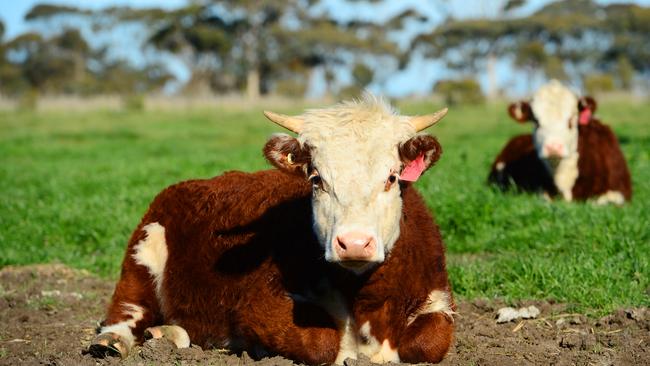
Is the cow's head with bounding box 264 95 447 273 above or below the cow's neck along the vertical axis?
above

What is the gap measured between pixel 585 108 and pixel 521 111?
2.77ft

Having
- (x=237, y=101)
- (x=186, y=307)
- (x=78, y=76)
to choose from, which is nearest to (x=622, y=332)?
(x=186, y=307)

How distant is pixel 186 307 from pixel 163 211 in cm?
85

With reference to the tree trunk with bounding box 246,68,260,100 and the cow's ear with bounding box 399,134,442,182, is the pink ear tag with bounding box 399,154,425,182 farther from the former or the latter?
the tree trunk with bounding box 246,68,260,100

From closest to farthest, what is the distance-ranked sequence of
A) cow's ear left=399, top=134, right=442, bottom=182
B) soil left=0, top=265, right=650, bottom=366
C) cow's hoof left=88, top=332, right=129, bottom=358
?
cow's ear left=399, top=134, right=442, bottom=182, soil left=0, top=265, right=650, bottom=366, cow's hoof left=88, top=332, right=129, bottom=358

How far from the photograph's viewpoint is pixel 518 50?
213 feet

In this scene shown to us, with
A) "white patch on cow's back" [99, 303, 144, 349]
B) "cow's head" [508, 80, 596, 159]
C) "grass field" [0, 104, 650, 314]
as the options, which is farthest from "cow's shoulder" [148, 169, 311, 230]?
"cow's head" [508, 80, 596, 159]

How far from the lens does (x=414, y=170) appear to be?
197 inches

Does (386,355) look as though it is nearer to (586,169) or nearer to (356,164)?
(356,164)

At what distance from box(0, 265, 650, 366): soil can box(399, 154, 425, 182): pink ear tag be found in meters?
1.05

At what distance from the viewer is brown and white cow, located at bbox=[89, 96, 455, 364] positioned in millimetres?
4762

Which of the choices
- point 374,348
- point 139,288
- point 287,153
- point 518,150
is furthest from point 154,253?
point 518,150

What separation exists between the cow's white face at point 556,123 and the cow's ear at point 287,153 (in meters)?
6.76

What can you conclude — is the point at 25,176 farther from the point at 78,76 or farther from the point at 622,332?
the point at 78,76
